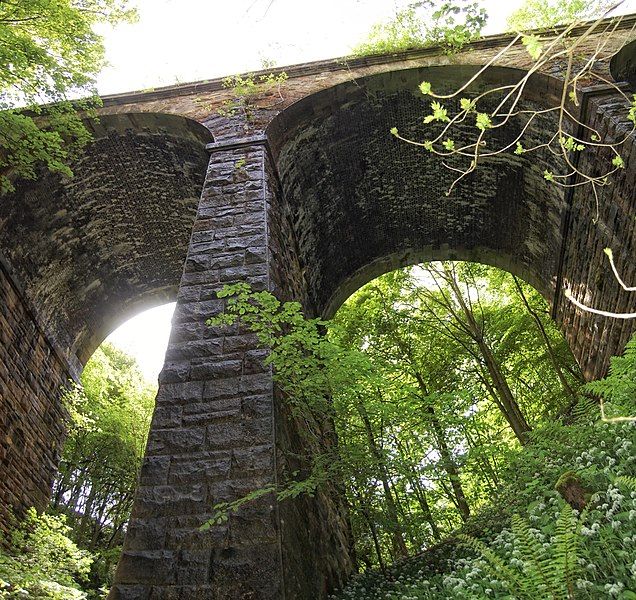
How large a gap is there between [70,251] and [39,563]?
4.17 m

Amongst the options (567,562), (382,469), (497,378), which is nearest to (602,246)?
(382,469)

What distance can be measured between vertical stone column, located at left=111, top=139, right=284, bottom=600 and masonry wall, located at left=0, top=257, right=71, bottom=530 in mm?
3671

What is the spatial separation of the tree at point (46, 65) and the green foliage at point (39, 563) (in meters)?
3.81

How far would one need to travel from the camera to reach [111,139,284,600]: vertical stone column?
Result: 2863 millimetres

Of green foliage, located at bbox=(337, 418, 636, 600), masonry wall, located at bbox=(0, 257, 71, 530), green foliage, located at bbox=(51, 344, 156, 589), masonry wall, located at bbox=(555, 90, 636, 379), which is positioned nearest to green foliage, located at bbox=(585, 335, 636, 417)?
green foliage, located at bbox=(337, 418, 636, 600)

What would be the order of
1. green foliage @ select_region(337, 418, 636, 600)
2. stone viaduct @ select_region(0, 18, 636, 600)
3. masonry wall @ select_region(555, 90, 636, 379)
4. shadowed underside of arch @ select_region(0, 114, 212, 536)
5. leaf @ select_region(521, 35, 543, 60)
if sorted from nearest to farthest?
leaf @ select_region(521, 35, 543, 60)
green foliage @ select_region(337, 418, 636, 600)
stone viaduct @ select_region(0, 18, 636, 600)
masonry wall @ select_region(555, 90, 636, 379)
shadowed underside of arch @ select_region(0, 114, 212, 536)

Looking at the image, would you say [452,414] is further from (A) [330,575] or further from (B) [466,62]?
(B) [466,62]

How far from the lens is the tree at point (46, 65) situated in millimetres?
5211

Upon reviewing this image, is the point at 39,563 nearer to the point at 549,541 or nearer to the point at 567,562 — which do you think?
the point at 549,541

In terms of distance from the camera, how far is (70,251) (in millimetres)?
7777

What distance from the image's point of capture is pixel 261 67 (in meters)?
6.88

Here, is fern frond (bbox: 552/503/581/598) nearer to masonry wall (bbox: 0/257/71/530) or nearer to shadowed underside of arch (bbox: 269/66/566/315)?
shadowed underside of arch (bbox: 269/66/566/315)

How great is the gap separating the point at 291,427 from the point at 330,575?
4.27 feet

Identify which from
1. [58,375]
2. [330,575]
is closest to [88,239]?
[58,375]
